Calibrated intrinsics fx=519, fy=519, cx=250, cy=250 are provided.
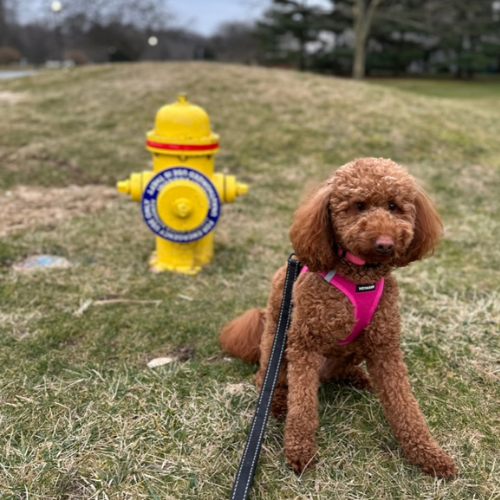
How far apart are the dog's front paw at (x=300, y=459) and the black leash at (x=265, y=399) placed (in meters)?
0.17

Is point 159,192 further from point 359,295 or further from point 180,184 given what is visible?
point 359,295

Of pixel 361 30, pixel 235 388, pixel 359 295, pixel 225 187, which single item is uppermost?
pixel 361 30

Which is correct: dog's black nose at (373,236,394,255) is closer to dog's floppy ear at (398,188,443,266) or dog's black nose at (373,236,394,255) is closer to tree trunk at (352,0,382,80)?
dog's floppy ear at (398,188,443,266)

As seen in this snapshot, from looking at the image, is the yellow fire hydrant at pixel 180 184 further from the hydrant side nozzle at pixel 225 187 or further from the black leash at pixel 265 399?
the black leash at pixel 265 399

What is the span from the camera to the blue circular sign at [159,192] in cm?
385

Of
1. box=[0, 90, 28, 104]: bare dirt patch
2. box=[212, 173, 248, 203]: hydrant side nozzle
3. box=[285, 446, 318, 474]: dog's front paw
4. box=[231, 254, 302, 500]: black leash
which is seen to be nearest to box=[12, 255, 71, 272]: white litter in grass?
box=[212, 173, 248, 203]: hydrant side nozzle

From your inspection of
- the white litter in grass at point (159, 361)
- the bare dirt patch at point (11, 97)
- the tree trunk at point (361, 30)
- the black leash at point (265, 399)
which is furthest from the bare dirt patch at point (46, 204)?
the tree trunk at point (361, 30)

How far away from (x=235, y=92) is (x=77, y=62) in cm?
2548

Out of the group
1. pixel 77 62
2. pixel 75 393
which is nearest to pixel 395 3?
pixel 77 62

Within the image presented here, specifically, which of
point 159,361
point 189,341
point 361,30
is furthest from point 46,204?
point 361,30

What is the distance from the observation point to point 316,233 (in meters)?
1.94

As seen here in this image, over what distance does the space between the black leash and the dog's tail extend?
1.53 feet

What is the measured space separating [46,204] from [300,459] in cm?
456

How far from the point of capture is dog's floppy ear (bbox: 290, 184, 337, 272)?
193cm
